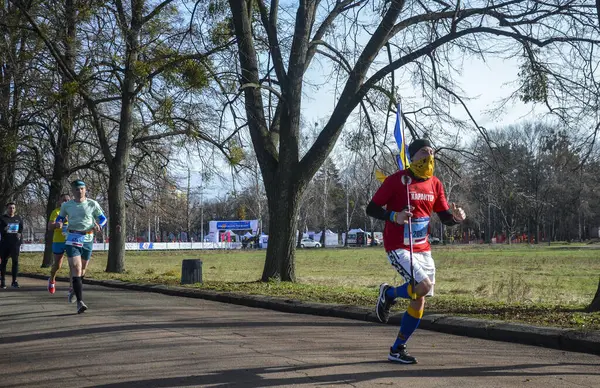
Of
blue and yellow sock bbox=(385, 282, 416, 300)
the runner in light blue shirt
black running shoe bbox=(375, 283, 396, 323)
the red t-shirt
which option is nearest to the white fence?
the runner in light blue shirt

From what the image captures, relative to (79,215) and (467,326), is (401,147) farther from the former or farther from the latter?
(79,215)

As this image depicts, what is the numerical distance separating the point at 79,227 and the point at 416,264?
6.52m

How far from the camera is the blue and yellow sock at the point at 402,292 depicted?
5.99m

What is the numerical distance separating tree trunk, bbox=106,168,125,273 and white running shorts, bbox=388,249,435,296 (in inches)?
745

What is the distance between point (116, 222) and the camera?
77.1ft

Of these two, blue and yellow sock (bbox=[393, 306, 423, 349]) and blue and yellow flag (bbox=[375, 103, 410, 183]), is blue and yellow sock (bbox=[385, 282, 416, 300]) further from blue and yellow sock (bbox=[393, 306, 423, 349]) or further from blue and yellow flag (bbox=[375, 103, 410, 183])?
blue and yellow flag (bbox=[375, 103, 410, 183])

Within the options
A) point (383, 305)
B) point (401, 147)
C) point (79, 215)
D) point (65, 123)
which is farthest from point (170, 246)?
point (401, 147)

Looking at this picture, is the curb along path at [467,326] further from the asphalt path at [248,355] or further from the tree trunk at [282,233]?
the tree trunk at [282,233]

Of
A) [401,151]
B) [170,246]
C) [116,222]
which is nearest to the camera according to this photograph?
[401,151]

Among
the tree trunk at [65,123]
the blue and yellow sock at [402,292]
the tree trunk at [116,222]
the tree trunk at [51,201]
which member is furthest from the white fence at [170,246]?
the blue and yellow sock at [402,292]

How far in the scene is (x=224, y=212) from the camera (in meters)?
134

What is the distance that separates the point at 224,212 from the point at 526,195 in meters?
122

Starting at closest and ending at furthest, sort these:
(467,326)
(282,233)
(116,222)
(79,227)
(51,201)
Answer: (467,326) < (79,227) < (282,233) < (116,222) < (51,201)

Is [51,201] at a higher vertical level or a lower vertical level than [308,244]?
higher
